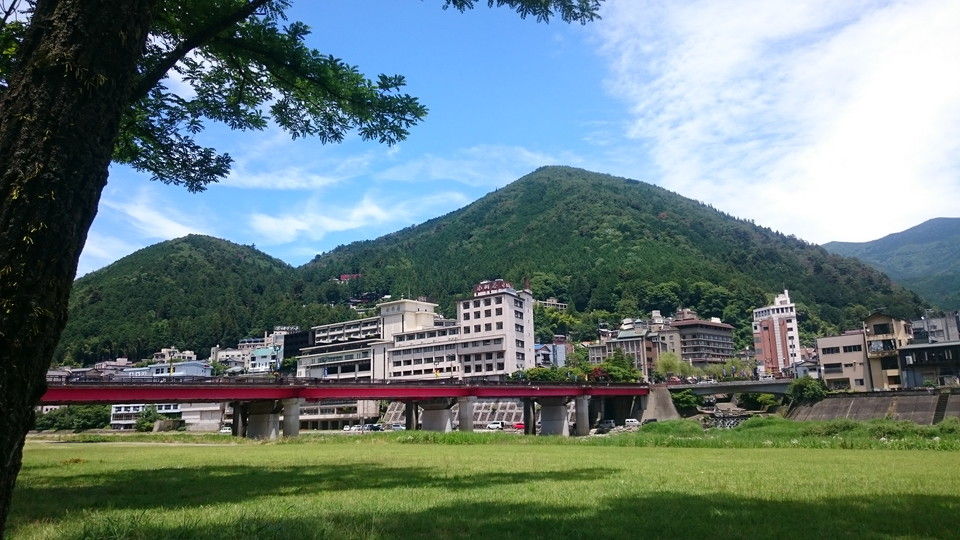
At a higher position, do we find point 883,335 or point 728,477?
point 883,335

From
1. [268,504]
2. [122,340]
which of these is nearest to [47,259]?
[268,504]

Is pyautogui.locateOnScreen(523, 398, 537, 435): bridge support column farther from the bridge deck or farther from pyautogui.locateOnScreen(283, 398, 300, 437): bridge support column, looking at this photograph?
pyautogui.locateOnScreen(283, 398, 300, 437): bridge support column

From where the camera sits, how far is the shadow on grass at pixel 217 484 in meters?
11.1

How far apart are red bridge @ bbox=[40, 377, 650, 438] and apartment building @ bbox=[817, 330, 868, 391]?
24979mm

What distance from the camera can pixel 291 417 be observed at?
184 ft

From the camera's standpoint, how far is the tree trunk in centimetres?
511

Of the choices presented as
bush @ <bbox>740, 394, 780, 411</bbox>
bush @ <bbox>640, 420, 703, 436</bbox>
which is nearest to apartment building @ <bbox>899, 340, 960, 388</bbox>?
bush @ <bbox>740, 394, 780, 411</bbox>

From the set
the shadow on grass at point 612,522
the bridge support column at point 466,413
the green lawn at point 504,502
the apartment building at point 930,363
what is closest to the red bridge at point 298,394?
the bridge support column at point 466,413

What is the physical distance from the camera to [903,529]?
776cm

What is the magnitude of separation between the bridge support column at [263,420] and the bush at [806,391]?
203 ft

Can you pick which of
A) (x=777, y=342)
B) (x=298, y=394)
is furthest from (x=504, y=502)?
(x=777, y=342)

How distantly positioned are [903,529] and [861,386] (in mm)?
89230

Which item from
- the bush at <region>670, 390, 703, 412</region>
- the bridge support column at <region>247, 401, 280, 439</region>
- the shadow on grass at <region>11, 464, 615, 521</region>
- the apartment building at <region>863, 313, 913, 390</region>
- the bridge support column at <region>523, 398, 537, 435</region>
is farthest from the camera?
the bush at <region>670, 390, 703, 412</region>

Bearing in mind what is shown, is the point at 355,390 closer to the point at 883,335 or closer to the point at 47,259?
the point at 47,259
